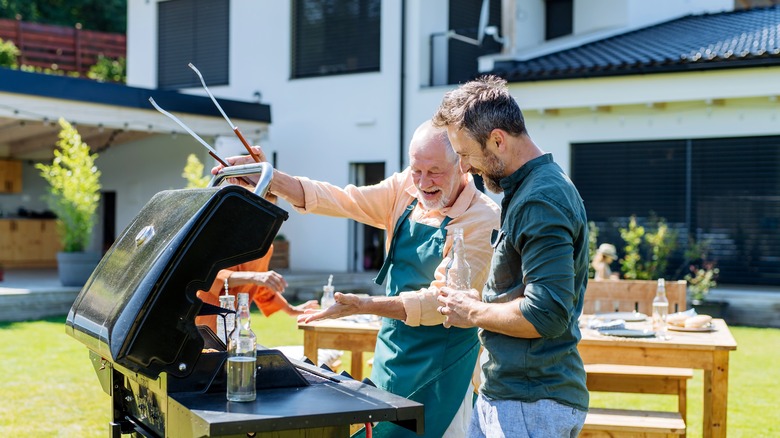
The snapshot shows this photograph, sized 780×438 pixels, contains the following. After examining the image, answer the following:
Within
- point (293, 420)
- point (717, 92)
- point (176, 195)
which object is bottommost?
point (293, 420)

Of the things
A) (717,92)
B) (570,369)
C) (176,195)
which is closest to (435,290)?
(570,369)

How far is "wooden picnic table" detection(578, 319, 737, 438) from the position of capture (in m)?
4.68

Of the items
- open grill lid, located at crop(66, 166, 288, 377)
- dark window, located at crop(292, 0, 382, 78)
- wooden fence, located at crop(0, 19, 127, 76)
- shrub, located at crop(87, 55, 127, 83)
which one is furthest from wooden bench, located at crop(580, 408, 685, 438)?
wooden fence, located at crop(0, 19, 127, 76)

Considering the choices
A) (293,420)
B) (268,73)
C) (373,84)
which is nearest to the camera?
(293,420)

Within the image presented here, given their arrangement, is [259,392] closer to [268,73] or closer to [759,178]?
[759,178]

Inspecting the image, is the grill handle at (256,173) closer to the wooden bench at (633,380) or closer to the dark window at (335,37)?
the wooden bench at (633,380)

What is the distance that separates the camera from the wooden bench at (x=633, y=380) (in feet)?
15.5

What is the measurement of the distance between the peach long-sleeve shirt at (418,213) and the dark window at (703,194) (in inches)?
418

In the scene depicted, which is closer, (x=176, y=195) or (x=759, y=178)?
(x=176, y=195)

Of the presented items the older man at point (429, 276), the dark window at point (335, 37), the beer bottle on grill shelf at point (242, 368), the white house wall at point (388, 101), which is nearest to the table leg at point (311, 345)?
the older man at point (429, 276)

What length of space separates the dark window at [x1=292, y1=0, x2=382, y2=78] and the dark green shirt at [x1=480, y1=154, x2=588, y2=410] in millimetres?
14261

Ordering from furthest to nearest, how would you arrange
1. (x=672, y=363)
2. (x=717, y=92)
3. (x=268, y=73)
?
(x=268, y=73), (x=717, y=92), (x=672, y=363)

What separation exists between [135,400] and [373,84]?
1396cm

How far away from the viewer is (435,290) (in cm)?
316
